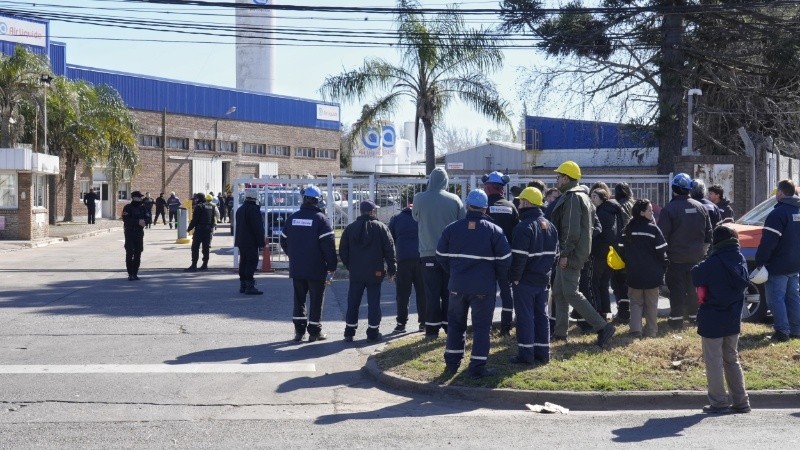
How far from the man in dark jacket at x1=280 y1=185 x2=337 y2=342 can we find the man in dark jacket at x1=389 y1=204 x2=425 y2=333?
0.98 meters

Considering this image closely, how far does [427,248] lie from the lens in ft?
38.1

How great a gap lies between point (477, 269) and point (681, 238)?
355 cm

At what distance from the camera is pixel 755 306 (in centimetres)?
1288

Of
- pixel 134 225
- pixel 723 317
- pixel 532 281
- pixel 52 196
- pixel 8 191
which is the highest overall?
pixel 8 191

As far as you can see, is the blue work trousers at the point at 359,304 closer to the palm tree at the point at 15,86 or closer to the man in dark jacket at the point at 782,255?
the man in dark jacket at the point at 782,255

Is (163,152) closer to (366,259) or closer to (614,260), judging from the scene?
(366,259)

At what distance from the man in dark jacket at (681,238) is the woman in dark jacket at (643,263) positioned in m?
0.47

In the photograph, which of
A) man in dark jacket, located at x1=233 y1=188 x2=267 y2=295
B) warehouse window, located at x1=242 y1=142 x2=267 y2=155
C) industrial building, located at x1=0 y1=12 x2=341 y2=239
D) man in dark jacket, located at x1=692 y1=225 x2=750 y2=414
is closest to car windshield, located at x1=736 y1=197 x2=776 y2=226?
man in dark jacket, located at x1=692 y1=225 x2=750 y2=414

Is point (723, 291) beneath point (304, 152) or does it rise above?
beneath

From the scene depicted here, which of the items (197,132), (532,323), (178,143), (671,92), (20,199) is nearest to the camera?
(532,323)

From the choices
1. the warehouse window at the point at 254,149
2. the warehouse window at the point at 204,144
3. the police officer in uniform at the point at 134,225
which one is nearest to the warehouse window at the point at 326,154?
the warehouse window at the point at 254,149

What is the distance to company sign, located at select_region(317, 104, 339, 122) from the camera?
72.3 m

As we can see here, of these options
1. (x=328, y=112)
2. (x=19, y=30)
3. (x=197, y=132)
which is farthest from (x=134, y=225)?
(x=328, y=112)

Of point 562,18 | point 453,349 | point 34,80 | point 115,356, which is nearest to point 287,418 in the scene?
point 453,349
